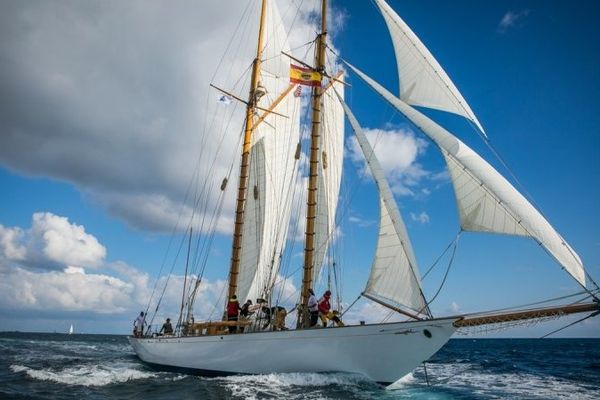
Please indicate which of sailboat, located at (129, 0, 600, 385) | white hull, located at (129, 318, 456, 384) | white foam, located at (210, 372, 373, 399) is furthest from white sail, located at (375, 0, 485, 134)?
white foam, located at (210, 372, 373, 399)

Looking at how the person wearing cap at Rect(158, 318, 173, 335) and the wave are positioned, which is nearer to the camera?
the wave

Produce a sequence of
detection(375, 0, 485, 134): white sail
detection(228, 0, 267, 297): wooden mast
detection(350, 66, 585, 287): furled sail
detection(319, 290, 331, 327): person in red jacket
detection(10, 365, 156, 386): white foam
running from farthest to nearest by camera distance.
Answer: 1. detection(228, 0, 267, 297): wooden mast
2. detection(10, 365, 156, 386): white foam
3. detection(319, 290, 331, 327): person in red jacket
4. detection(375, 0, 485, 134): white sail
5. detection(350, 66, 585, 287): furled sail

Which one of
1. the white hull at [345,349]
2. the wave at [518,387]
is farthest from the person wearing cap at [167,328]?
the wave at [518,387]

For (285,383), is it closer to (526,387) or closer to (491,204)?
(491,204)

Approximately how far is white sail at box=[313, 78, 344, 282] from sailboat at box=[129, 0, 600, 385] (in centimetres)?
7

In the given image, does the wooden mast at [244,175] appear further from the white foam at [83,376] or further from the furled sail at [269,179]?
the white foam at [83,376]

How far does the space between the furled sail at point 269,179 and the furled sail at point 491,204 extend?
1325 cm

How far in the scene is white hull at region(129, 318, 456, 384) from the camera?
55.7 ft

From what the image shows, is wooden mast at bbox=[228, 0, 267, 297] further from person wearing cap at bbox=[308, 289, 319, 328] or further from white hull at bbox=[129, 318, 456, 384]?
person wearing cap at bbox=[308, 289, 319, 328]

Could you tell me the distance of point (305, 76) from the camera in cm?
2525

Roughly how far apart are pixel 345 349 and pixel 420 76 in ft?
40.6

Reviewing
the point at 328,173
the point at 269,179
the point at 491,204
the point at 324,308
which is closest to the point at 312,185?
the point at 328,173

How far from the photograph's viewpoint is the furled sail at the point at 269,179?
28.9 metres

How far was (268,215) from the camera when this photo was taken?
102 ft
